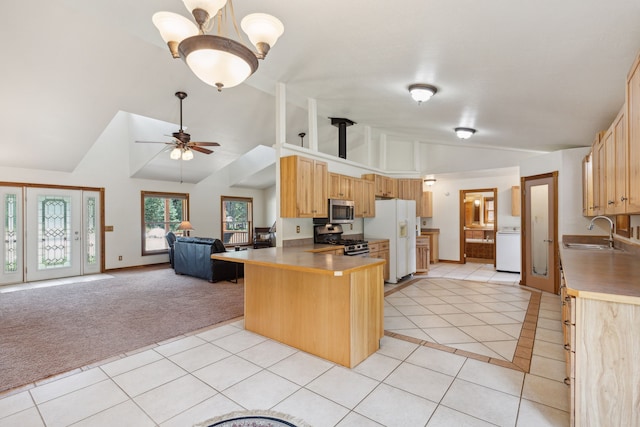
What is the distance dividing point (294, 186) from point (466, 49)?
8.12 ft

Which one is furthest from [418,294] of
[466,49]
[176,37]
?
[176,37]

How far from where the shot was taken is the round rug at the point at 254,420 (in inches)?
73.1

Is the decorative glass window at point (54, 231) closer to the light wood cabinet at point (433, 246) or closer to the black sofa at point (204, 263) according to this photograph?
the black sofa at point (204, 263)

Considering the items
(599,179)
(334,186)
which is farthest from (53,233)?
(599,179)

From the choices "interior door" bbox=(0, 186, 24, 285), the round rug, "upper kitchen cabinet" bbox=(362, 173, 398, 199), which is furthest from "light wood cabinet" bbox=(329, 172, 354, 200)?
"interior door" bbox=(0, 186, 24, 285)

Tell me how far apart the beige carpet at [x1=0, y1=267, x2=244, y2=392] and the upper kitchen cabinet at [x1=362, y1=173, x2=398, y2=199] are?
3.30m

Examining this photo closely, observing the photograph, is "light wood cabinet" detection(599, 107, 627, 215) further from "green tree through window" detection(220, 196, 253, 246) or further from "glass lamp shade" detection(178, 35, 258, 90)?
"green tree through window" detection(220, 196, 253, 246)

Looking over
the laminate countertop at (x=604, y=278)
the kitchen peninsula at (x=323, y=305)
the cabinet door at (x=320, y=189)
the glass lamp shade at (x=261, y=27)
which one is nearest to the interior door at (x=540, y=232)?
the laminate countertop at (x=604, y=278)

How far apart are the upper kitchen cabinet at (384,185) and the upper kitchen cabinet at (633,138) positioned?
4.24 metres

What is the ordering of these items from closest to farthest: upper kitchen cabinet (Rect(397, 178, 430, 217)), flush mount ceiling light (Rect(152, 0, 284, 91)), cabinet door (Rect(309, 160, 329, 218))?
1. flush mount ceiling light (Rect(152, 0, 284, 91))
2. cabinet door (Rect(309, 160, 329, 218))
3. upper kitchen cabinet (Rect(397, 178, 430, 217))

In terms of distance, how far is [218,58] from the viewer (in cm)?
176

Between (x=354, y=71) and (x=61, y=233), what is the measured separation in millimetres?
7126

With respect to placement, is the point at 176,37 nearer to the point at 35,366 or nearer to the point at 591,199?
the point at 35,366

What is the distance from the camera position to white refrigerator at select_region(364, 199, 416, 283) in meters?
5.92
